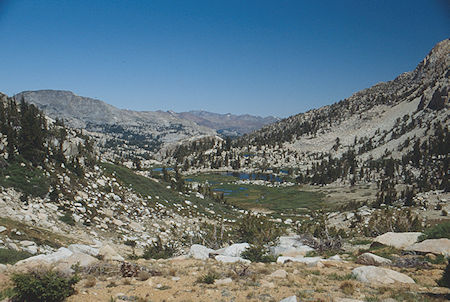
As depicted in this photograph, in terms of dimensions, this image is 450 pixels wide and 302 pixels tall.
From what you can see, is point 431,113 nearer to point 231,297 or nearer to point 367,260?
Answer: point 367,260

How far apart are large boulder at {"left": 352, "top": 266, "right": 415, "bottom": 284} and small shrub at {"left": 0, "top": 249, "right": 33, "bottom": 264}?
15700mm

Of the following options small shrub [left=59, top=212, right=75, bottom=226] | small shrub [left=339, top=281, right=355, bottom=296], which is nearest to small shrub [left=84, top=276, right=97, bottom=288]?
small shrub [left=339, top=281, right=355, bottom=296]

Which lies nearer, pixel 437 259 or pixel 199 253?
pixel 437 259

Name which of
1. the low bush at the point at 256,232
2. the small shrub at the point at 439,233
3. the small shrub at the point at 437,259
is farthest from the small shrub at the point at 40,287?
the small shrub at the point at 439,233

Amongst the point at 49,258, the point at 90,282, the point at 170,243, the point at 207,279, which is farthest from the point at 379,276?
the point at 170,243

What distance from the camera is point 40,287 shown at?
8.52 meters

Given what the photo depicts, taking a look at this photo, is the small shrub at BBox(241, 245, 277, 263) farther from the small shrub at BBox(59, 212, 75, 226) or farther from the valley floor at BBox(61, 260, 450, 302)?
the small shrub at BBox(59, 212, 75, 226)

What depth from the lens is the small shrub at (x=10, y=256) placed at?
11.8m

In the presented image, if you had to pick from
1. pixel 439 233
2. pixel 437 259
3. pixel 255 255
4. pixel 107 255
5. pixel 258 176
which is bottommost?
pixel 258 176

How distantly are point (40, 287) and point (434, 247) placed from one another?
19162 mm

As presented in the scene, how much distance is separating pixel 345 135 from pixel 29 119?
18128 cm

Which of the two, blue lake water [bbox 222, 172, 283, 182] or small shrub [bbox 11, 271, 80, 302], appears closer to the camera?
small shrub [bbox 11, 271, 80, 302]

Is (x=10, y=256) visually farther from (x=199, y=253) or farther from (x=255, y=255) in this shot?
(x=255, y=255)

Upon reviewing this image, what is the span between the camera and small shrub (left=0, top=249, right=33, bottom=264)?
38.8 feet
